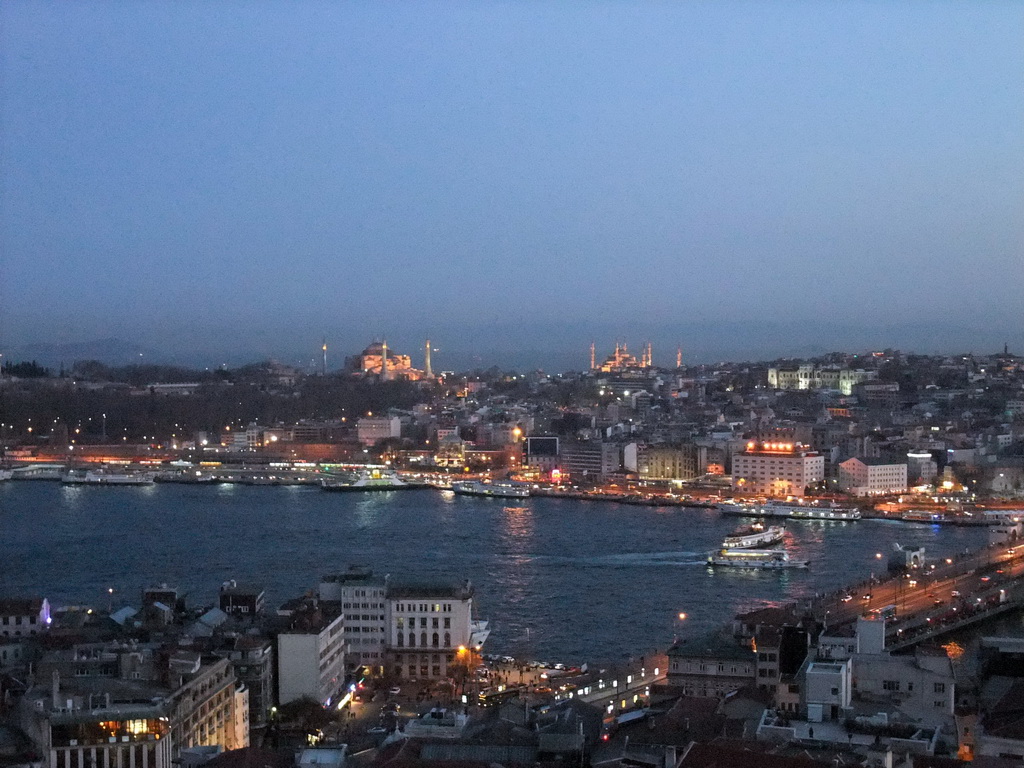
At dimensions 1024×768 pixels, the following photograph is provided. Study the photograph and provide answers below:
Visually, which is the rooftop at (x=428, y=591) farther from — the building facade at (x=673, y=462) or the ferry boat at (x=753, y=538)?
the building facade at (x=673, y=462)

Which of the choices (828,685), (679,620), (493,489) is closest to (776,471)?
(493,489)

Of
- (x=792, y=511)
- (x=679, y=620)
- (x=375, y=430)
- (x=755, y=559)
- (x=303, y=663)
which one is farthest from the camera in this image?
(x=375, y=430)

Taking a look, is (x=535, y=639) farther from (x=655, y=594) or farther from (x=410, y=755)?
(x=410, y=755)

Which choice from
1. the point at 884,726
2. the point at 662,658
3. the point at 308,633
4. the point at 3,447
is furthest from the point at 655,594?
the point at 3,447

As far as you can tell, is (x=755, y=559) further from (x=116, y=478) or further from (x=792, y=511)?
(x=116, y=478)

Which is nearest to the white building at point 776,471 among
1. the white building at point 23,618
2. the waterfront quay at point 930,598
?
the waterfront quay at point 930,598

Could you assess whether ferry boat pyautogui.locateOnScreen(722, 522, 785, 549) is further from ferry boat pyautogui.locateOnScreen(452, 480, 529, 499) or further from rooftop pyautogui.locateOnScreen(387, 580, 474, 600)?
ferry boat pyautogui.locateOnScreen(452, 480, 529, 499)

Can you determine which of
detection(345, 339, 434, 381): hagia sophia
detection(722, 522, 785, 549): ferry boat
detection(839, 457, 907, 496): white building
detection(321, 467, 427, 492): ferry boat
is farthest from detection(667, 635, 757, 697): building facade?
detection(345, 339, 434, 381): hagia sophia
